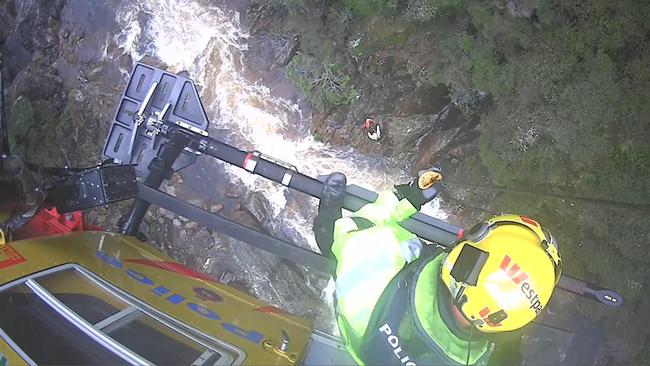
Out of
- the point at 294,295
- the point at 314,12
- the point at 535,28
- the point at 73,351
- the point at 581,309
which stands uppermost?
the point at 535,28

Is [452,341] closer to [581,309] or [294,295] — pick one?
[581,309]

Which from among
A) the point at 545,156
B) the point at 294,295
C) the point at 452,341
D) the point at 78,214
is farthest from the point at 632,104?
the point at 78,214

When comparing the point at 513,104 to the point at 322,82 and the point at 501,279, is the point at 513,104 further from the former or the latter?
the point at 501,279

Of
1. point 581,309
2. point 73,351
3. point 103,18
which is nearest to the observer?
point 73,351

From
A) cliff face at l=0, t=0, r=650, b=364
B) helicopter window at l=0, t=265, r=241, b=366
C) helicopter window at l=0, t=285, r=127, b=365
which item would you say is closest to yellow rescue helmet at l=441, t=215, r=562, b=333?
helicopter window at l=0, t=265, r=241, b=366

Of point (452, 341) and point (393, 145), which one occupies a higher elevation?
point (393, 145)

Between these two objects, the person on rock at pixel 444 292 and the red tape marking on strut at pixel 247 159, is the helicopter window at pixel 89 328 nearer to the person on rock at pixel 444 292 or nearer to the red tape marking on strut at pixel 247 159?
the person on rock at pixel 444 292
